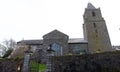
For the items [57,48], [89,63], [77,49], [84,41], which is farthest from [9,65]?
Answer: [84,41]

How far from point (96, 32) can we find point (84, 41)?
4078 millimetres

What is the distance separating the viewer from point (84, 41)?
31.5 metres

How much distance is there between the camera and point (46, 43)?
2933 cm

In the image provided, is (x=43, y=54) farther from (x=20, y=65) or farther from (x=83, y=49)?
(x=83, y=49)

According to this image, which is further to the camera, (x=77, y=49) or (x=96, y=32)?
(x=96, y=32)

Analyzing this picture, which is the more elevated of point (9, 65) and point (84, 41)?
point (84, 41)

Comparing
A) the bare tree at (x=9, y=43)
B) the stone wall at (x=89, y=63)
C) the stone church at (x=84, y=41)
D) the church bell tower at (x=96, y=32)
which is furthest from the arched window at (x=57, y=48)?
the bare tree at (x=9, y=43)

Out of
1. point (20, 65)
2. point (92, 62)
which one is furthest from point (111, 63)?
point (20, 65)

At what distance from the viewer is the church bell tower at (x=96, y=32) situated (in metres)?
30.9

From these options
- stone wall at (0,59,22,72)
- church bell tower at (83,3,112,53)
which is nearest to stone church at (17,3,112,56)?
church bell tower at (83,3,112,53)

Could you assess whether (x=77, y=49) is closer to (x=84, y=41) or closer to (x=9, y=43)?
(x=84, y=41)

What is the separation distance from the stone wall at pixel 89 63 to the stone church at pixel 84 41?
1101 centimetres

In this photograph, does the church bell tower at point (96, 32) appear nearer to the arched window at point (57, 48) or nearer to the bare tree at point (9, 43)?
the arched window at point (57, 48)

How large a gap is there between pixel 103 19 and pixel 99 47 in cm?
772
